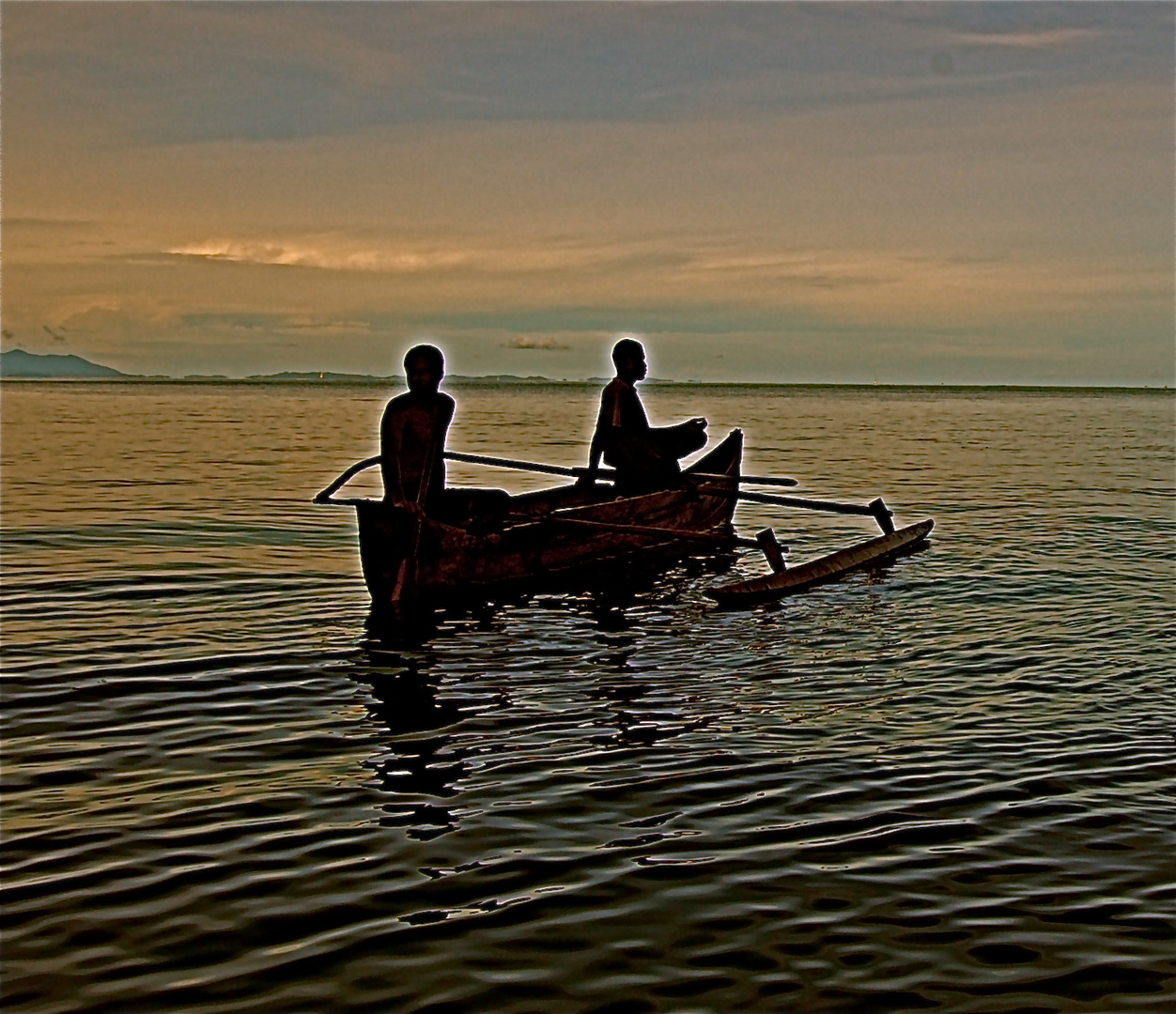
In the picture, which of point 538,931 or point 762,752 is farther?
point 762,752

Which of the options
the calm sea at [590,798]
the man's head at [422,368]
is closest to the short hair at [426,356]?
the man's head at [422,368]

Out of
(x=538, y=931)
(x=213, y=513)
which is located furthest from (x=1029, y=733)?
(x=213, y=513)

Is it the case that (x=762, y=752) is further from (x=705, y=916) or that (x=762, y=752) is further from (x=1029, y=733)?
(x=705, y=916)

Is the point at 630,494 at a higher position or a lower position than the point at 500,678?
higher

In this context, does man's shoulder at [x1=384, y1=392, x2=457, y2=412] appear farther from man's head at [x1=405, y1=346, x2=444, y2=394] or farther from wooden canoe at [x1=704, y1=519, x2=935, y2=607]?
wooden canoe at [x1=704, y1=519, x2=935, y2=607]

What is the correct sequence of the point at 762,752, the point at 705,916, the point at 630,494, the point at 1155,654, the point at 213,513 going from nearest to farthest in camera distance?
the point at 705,916
the point at 762,752
the point at 1155,654
the point at 630,494
the point at 213,513

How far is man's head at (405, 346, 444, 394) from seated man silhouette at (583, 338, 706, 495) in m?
3.22

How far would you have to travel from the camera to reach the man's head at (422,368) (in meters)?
11.7

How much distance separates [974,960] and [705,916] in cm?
107

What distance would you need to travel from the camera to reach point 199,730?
7875mm

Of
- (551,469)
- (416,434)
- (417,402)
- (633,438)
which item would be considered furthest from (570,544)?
(417,402)

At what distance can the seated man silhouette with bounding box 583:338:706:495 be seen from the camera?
14797mm

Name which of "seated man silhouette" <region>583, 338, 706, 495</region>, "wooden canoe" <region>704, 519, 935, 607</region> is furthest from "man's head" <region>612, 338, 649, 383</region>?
"wooden canoe" <region>704, 519, 935, 607</region>

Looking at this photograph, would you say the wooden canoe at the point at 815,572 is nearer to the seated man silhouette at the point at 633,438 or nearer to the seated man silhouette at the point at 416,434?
the seated man silhouette at the point at 633,438
